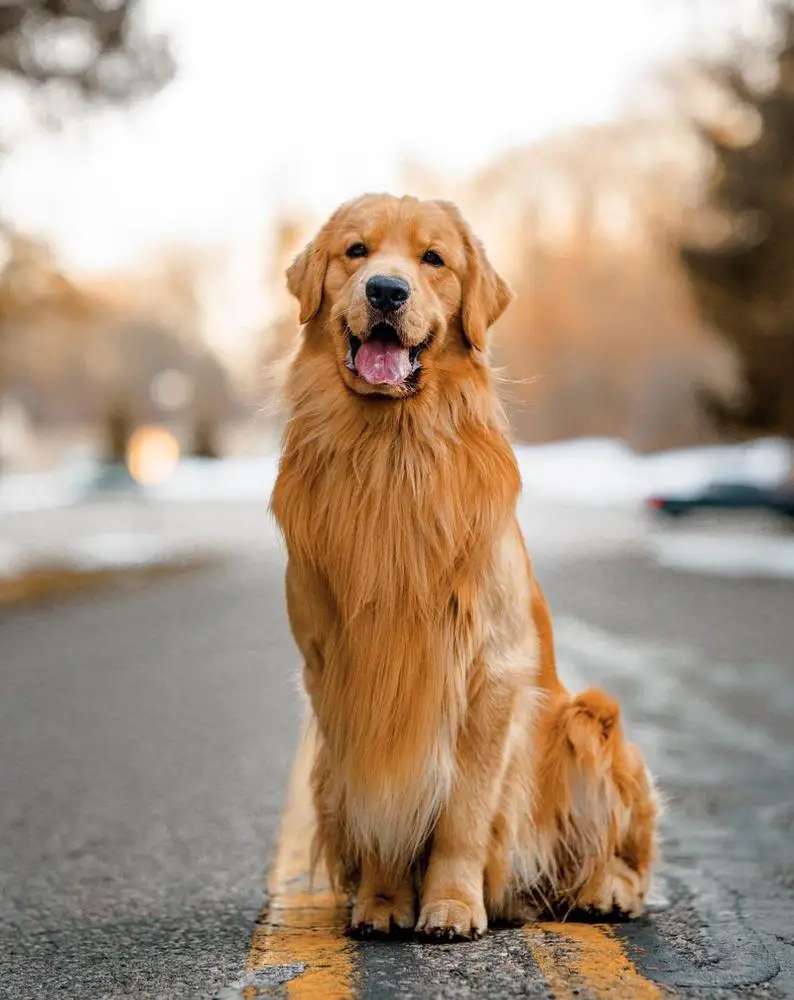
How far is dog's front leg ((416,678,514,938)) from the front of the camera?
3.80 m

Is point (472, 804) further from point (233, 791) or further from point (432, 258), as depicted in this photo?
point (233, 791)

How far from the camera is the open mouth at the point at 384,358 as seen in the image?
12.9ft

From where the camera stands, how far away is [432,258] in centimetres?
421

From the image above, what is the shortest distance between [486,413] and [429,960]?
1.56 meters

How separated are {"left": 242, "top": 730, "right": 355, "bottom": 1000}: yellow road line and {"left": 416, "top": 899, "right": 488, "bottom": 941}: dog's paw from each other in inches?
8.6

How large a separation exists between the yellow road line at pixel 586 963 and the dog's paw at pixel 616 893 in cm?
12

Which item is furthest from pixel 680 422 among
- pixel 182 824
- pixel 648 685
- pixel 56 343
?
pixel 56 343

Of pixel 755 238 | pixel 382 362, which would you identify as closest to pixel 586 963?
pixel 382 362

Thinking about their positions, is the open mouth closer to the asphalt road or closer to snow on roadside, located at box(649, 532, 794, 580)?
the asphalt road

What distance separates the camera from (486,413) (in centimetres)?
408

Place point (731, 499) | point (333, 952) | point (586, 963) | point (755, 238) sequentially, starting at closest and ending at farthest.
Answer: point (586, 963) < point (333, 952) < point (731, 499) < point (755, 238)

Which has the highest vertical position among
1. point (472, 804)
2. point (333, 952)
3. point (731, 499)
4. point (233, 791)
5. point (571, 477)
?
point (472, 804)

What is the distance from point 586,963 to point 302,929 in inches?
36.3

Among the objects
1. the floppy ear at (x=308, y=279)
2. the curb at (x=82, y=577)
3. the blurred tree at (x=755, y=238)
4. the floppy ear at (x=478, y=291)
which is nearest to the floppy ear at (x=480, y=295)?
the floppy ear at (x=478, y=291)
